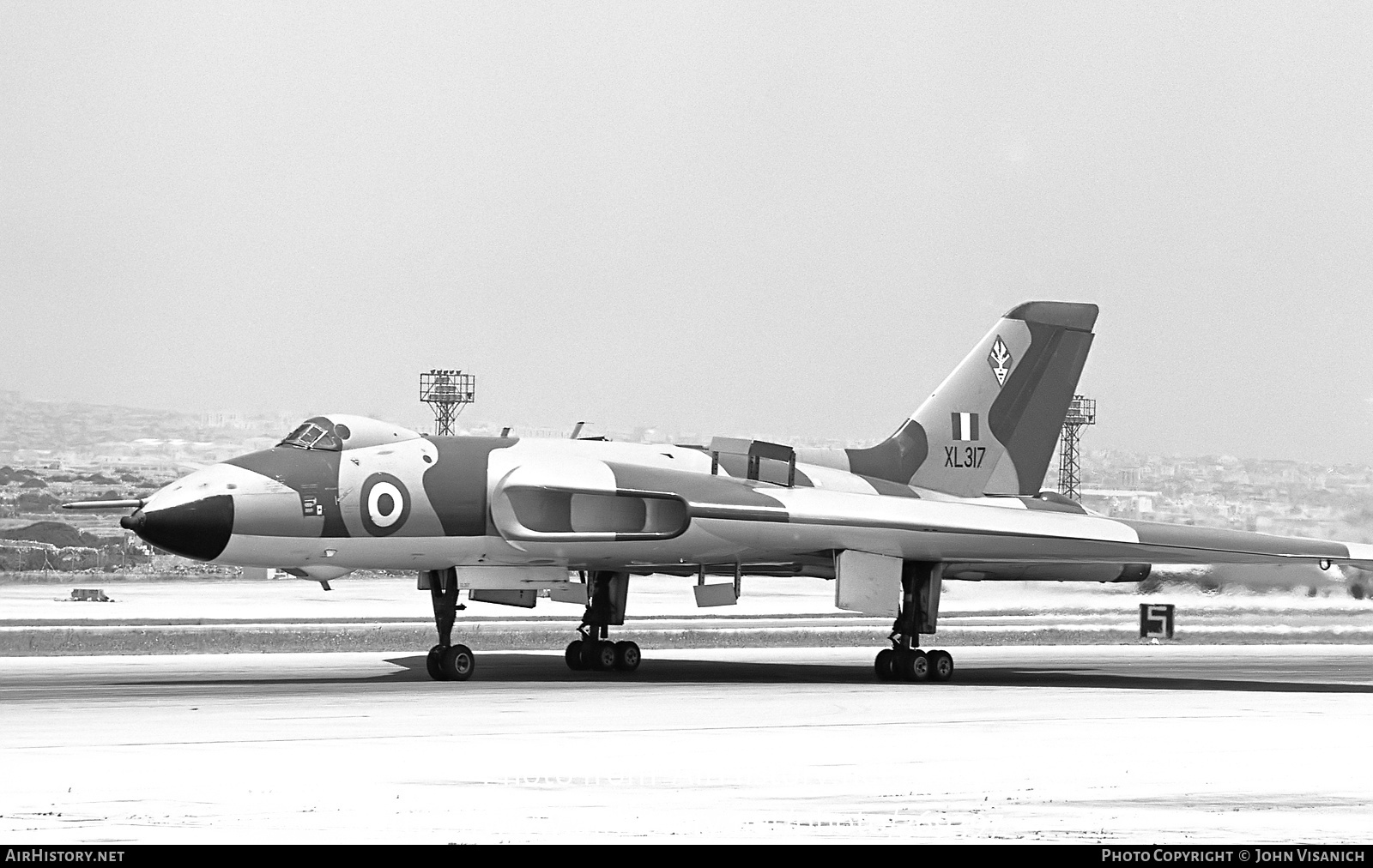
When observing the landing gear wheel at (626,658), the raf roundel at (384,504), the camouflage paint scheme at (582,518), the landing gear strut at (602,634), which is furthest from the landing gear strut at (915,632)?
the raf roundel at (384,504)

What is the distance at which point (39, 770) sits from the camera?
10352mm

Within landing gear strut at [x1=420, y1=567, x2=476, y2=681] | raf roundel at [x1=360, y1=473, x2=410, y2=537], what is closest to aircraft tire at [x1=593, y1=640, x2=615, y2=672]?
landing gear strut at [x1=420, y1=567, x2=476, y2=681]

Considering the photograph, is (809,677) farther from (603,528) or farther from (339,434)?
(339,434)

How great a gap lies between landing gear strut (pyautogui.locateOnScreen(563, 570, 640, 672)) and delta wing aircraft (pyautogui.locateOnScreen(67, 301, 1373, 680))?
25 millimetres

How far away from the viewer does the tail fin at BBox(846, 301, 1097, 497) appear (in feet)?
76.7

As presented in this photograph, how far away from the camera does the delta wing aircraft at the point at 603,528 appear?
18000mm

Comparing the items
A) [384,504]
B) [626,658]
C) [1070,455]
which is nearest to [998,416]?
[626,658]

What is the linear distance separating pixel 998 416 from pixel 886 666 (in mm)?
5154

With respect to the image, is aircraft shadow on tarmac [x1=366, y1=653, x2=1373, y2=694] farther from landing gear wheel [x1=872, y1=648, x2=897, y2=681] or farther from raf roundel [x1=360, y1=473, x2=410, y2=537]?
raf roundel [x1=360, y1=473, x2=410, y2=537]

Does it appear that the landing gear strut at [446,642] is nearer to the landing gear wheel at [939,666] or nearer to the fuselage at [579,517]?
the fuselage at [579,517]

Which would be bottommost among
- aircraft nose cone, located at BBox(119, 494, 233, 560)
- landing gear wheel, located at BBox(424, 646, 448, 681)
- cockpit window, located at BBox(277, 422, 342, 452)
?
landing gear wheel, located at BBox(424, 646, 448, 681)

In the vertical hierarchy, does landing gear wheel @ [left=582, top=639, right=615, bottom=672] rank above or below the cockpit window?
below

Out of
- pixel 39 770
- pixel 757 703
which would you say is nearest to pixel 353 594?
pixel 757 703

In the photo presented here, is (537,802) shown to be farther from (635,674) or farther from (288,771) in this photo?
(635,674)
